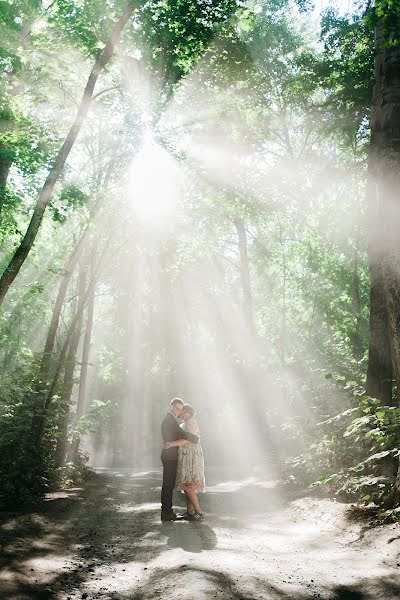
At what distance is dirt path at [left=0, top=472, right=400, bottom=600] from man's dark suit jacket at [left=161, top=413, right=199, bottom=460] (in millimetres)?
1215

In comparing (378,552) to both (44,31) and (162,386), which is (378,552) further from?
(162,386)

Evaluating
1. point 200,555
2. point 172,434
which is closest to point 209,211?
point 172,434

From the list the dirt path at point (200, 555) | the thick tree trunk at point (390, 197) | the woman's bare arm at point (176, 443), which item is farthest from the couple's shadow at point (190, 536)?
the thick tree trunk at point (390, 197)

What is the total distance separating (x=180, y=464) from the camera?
9258 mm

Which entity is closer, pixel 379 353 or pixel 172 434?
pixel 172 434

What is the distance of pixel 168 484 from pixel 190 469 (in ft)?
1.63

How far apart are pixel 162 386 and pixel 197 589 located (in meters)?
34.4

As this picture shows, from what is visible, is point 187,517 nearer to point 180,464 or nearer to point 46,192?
point 180,464

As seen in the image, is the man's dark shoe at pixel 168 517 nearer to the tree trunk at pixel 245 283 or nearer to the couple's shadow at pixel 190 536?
the couple's shadow at pixel 190 536

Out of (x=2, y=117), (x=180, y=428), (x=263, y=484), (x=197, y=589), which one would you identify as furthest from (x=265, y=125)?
(x=197, y=589)

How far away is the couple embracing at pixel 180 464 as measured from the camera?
29.3ft

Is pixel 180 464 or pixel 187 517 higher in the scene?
pixel 180 464

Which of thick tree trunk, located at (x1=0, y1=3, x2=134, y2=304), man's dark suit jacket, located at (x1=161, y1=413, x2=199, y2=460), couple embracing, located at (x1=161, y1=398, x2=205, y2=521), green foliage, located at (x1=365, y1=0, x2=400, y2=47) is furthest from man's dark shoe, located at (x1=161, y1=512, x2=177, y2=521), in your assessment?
green foliage, located at (x1=365, y1=0, x2=400, y2=47)

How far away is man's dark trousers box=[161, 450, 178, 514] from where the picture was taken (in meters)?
8.84
